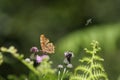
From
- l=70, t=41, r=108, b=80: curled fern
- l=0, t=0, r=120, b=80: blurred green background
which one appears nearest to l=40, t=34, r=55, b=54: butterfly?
l=70, t=41, r=108, b=80: curled fern

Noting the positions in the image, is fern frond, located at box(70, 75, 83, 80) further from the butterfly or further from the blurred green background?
the blurred green background

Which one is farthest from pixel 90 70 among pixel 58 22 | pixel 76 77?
pixel 58 22

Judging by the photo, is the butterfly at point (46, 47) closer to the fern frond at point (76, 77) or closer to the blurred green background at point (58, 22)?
the fern frond at point (76, 77)

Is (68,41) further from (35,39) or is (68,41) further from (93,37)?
(35,39)

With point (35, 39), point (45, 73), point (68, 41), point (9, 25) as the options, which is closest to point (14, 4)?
point (9, 25)

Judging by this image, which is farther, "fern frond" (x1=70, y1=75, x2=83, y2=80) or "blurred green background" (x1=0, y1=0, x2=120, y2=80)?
"blurred green background" (x1=0, y1=0, x2=120, y2=80)

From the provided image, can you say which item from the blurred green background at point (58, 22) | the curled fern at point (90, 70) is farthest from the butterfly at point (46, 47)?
the blurred green background at point (58, 22)

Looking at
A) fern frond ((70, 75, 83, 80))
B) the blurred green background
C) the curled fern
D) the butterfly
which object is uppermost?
the blurred green background

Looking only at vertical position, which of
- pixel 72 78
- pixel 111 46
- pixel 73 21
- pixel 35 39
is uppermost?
pixel 73 21
